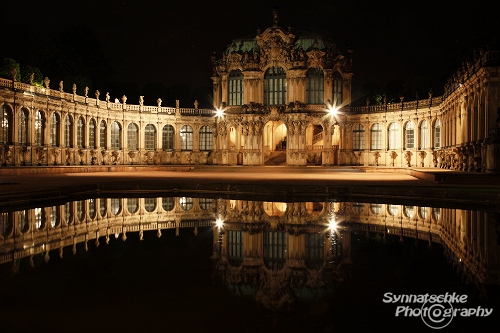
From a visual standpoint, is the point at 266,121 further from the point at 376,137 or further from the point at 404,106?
the point at 404,106

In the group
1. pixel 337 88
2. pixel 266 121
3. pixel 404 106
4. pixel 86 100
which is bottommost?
pixel 266 121

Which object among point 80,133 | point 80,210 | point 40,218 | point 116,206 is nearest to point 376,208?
point 116,206

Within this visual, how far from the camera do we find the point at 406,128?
5659cm

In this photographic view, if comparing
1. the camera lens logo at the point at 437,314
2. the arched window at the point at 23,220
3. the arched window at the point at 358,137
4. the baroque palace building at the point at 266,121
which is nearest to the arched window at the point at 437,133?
the baroque palace building at the point at 266,121

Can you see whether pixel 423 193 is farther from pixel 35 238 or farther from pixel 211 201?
pixel 35 238

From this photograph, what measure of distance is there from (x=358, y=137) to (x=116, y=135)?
27.0 metres

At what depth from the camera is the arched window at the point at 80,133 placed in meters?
53.2

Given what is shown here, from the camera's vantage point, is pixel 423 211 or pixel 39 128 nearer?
pixel 423 211

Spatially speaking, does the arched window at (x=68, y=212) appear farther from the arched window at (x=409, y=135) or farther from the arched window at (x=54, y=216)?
the arched window at (x=409, y=135)

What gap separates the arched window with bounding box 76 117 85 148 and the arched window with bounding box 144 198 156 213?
1302 inches

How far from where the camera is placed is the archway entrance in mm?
65062

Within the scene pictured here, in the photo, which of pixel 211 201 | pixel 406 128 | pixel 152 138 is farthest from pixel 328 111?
pixel 211 201

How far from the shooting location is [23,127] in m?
44.3

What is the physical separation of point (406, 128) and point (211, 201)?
3950cm
